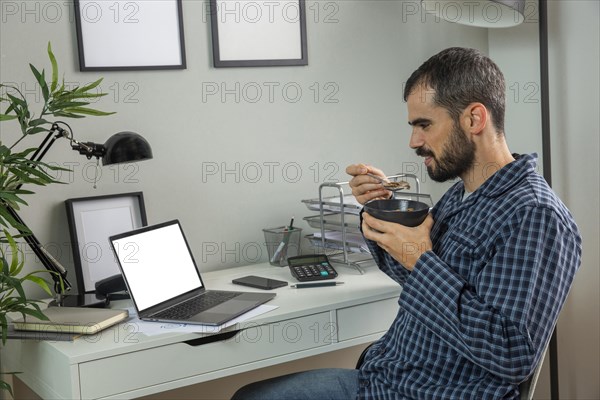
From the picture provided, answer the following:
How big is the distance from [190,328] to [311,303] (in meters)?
0.34

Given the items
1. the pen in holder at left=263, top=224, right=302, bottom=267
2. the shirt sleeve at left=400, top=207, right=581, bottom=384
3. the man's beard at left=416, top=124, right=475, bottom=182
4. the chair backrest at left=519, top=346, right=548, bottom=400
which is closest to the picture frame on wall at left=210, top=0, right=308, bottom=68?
the pen in holder at left=263, top=224, right=302, bottom=267

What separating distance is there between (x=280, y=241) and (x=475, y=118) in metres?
1.00

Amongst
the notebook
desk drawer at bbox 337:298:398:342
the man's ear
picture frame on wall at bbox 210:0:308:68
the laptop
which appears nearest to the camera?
the man's ear

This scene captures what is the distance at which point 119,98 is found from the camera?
2.26m

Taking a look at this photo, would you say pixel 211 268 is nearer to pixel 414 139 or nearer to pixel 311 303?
pixel 311 303

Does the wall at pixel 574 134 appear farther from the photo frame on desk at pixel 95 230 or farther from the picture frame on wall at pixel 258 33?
the photo frame on desk at pixel 95 230

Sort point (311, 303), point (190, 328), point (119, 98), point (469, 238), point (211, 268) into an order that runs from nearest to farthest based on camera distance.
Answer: point (469, 238), point (190, 328), point (311, 303), point (119, 98), point (211, 268)

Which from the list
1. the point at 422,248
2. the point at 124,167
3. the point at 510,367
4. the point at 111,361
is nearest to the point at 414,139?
the point at 422,248

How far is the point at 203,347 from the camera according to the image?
181 cm

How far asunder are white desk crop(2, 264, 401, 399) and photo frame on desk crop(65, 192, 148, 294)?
284 millimetres

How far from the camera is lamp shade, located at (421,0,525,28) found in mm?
2482

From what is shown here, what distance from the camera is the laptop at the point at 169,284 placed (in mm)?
1885

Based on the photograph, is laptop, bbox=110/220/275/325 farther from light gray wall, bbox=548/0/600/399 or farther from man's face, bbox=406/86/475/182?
light gray wall, bbox=548/0/600/399

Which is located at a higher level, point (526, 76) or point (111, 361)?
point (526, 76)
